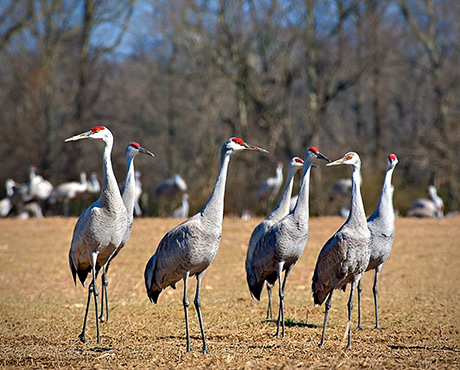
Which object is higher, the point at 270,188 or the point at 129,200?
the point at 270,188

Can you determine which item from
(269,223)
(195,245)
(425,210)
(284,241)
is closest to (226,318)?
(269,223)

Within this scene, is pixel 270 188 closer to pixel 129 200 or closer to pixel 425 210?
pixel 425 210

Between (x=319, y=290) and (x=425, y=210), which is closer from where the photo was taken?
(x=319, y=290)

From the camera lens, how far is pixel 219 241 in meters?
5.66

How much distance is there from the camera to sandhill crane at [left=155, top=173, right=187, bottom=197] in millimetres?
18861

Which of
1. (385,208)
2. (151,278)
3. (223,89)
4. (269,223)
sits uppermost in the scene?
(223,89)

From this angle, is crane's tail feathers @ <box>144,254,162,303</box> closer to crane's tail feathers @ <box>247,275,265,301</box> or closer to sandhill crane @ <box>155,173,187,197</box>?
crane's tail feathers @ <box>247,275,265,301</box>

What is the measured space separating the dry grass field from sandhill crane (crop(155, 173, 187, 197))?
5832 mm

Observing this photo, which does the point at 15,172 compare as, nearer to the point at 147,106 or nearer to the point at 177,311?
the point at 147,106

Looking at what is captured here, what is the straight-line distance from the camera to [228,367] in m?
4.56

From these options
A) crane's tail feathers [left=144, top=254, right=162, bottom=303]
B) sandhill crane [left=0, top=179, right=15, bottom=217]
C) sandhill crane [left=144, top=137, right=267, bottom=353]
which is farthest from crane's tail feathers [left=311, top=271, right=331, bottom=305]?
sandhill crane [left=0, top=179, right=15, bottom=217]

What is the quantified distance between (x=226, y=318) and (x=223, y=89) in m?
16.1

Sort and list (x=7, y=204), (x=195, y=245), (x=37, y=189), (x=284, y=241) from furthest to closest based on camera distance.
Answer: (x=7, y=204) → (x=37, y=189) → (x=284, y=241) → (x=195, y=245)

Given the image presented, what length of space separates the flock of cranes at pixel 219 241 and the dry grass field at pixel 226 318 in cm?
33
